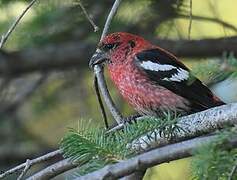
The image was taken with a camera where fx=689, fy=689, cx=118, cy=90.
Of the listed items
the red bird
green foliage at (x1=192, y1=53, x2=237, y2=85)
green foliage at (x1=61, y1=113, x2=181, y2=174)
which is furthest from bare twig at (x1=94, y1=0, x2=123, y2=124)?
green foliage at (x1=192, y1=53, x2=237, y2=85)

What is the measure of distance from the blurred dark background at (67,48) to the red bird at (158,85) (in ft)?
1.49

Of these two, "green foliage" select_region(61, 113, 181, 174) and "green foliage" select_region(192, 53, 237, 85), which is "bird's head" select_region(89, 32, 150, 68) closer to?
"green foliage" select_region(61, 113, 181, 174)

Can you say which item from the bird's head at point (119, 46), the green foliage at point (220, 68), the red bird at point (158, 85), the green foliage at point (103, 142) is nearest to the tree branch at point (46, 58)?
the bird's head at point (119, 46)

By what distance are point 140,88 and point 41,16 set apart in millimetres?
1161

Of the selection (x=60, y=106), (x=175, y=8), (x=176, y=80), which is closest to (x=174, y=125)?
(x=176, y=80)

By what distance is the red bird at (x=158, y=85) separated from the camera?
11.9 ft

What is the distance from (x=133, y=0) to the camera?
4.52m

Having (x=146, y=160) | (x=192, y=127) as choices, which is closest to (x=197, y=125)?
(x=192, y=127)

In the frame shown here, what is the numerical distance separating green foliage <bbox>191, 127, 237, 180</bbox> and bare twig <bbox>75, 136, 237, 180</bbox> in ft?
0.09

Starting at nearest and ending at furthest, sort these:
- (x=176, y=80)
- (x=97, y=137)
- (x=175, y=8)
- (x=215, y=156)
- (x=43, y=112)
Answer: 1. (x=215, y=156)
2. (x=97, y=137)
3. (x=176, y=80)
4. (x=175, y=8)
5. (x=43, y=112)

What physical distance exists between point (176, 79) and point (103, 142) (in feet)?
4.51

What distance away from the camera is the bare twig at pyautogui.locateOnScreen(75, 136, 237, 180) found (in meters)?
2.04

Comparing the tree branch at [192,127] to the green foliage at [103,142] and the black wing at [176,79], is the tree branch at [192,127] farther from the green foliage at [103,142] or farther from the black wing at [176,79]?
the black wing at [176,79]

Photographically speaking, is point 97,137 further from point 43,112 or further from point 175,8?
point 43,112
